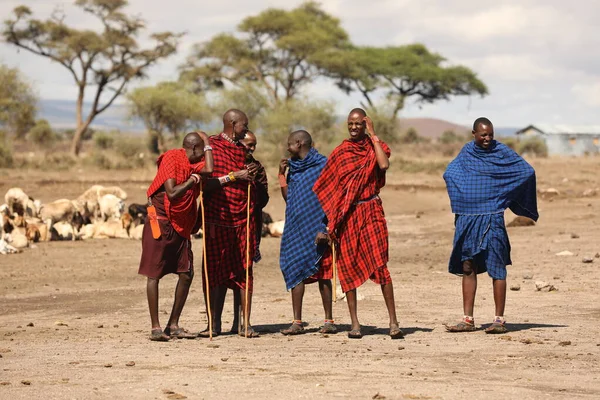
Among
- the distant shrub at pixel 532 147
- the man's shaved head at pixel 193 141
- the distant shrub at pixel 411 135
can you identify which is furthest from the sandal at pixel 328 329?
the distant shrub at pixel 411 135

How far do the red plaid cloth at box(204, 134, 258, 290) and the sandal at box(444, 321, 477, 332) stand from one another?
5.43 feet

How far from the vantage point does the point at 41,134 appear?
52.5 m

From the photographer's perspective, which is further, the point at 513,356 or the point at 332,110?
the point at 332,110

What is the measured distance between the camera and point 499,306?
8516 millimetres

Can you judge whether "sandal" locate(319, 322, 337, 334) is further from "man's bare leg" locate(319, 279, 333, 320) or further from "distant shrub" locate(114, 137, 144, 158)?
"distant shrub" locate(114, 137, 144, 158)

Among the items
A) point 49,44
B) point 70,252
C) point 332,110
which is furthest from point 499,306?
point 49,44

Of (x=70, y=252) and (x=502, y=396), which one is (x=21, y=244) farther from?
(x=502, y=396)

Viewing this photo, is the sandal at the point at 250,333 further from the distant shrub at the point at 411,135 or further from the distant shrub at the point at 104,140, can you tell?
the distant shrub at the point at 411,135

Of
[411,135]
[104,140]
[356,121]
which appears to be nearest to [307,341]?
[356,121]

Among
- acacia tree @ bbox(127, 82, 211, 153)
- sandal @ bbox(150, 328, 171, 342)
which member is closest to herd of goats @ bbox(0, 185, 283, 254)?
sandal @ bbox(150, 328, 171, 342)

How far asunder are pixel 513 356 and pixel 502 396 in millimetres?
1279

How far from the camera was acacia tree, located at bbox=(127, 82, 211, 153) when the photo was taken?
1762 inches

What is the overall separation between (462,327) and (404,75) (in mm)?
48918

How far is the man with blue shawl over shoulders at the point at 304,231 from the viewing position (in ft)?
29.0
